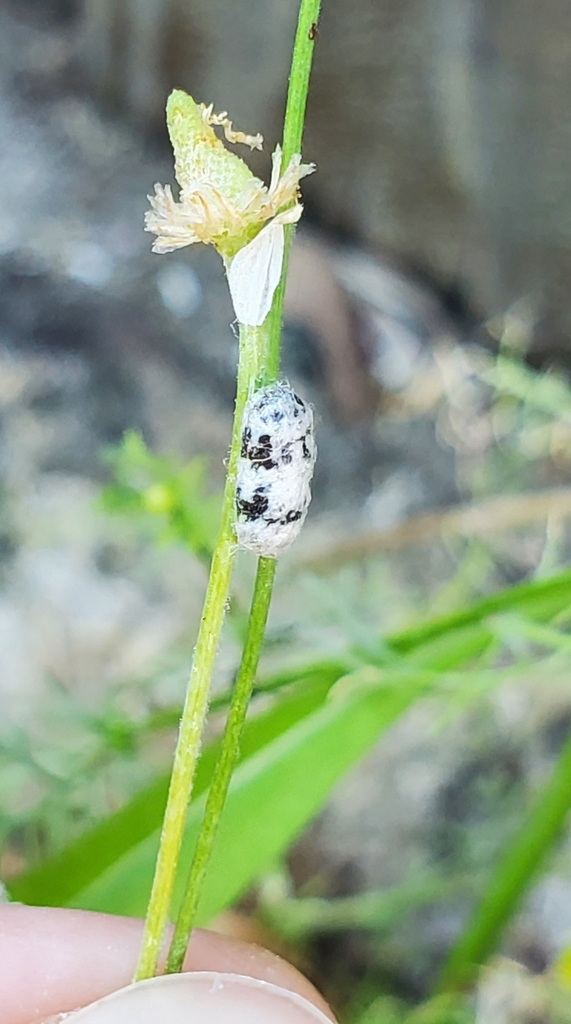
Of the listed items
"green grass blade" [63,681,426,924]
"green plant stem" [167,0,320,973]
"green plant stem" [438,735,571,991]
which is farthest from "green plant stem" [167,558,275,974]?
"green plant stem" [438,735,571,991]

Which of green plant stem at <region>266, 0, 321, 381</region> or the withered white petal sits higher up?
green plant stem at <region>266, 0, 321, 381</region>

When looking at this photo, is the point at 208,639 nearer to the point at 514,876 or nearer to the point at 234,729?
the point at 234,729

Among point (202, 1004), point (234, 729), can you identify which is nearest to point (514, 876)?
point (202, 1004)

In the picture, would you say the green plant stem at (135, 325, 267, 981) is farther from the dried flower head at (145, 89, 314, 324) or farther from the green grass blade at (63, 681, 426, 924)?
the green grass blade at (63, 681, 426, 924)

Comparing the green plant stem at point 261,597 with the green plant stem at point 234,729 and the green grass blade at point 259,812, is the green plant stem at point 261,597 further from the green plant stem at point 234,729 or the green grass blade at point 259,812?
the green grass blade at point 259,812

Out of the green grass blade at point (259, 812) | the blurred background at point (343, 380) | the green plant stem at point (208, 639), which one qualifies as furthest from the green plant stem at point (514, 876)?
the green plant stem at point (208, 639)

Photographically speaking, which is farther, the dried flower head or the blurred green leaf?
the blurred green leaf
